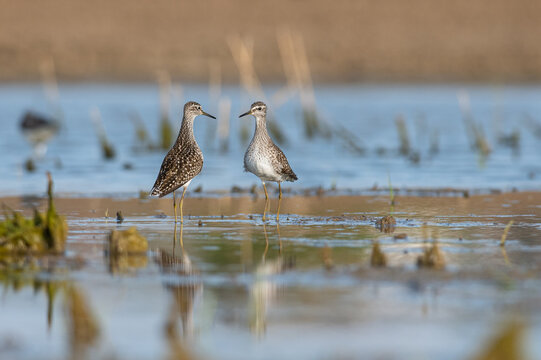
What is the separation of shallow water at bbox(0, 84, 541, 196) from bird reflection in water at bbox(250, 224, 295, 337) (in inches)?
224

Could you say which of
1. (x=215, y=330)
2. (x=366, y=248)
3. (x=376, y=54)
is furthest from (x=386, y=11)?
(x=215, y=330)

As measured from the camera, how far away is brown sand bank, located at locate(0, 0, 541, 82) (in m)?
39.5

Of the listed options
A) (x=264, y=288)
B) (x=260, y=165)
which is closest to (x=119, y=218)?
(x=260, y=165)

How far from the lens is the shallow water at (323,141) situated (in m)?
17.5

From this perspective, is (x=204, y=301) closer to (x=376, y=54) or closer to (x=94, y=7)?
(x=376, y=54)

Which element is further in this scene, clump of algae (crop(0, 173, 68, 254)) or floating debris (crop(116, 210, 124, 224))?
floating debris (crop(116, 210, 124, 224))

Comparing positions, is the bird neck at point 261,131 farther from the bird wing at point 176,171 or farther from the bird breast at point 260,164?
the bird wing at point 176,171

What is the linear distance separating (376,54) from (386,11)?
5.01 m

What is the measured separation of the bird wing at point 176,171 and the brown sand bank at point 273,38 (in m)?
25.1

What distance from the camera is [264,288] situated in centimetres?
853

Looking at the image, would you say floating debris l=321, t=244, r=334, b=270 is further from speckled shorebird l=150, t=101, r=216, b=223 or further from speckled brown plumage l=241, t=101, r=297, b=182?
speckled brown plumage l=241, t=101, r=297, b=182

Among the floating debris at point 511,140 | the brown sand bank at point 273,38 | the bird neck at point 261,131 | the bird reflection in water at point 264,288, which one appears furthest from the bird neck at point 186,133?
the brown sand bank at point 273,38

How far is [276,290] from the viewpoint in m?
8.45

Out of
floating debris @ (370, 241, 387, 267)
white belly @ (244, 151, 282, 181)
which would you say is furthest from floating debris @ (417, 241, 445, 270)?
white belly @ (244, 151, 282, 181)
